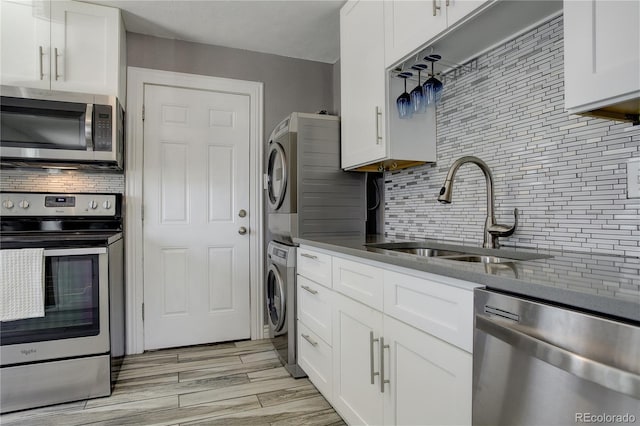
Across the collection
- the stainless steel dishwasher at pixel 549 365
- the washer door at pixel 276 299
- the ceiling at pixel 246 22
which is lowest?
the washer door at pixel 276 299

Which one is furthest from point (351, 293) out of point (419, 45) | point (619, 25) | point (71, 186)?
point (71, 186)

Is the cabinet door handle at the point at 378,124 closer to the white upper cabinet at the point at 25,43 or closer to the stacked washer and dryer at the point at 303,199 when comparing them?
the stacked washer and dryer at the point at 303,199

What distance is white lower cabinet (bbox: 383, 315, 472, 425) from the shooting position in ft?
3.22

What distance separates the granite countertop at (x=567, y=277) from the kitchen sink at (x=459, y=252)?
51 millimetres

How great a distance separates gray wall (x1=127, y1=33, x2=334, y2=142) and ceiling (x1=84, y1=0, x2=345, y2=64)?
7 cm

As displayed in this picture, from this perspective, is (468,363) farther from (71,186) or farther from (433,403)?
(71,186)

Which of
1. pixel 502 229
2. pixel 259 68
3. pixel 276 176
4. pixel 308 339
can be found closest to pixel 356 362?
pixel 308 339

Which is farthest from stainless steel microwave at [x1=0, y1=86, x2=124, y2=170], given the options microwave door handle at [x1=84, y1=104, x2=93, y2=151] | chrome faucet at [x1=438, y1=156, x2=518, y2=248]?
chrome faucet at [x1=438, y1=156, x2=518, y2=248]

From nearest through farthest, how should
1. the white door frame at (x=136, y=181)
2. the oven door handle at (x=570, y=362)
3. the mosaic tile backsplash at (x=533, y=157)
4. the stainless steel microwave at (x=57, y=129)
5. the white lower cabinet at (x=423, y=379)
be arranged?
the oven door handle at (x=570, y=362)
the white lower cabinet at (x=423, y=379)
the mosaic tile backsplash at (x=533, y=157)
the stainless steel microwave at (x=57, y=129)
the white door frame at (x=136, y=181)

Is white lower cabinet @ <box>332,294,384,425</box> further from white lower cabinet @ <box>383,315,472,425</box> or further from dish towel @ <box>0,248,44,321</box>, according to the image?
dish towel @ <box>0,248,44,321</box>

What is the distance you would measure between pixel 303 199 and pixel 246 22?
4.44 feet

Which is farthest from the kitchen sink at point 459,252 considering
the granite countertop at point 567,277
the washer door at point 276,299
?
the washer door at point 276,299

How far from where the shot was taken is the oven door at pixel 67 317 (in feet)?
6.25

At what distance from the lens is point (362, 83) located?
2088mm
